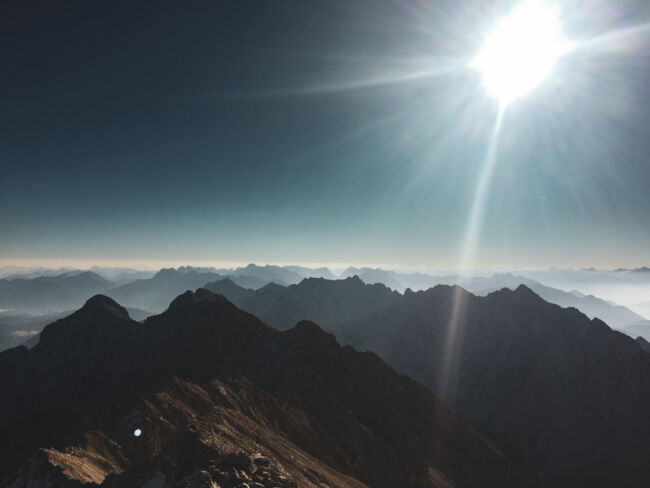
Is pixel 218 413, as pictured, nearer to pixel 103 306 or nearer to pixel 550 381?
pixel 103 306

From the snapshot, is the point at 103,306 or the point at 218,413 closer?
the point at 218,413

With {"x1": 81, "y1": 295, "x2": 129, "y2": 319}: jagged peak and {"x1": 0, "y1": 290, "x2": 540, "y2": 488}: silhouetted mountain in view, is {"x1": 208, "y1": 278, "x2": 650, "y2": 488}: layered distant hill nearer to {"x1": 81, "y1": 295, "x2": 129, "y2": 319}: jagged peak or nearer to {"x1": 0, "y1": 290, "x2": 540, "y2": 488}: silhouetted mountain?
{"x1": 0, "y1": 290, "x2": 540, "y2": 488}: silhouetted mountain

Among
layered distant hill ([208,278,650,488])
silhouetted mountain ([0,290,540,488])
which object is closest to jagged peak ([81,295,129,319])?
silhouetted mountain ([0,290,540,488])

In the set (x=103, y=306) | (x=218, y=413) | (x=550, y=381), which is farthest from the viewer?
(x=103, y=306)

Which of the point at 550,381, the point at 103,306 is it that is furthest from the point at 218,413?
the point at 550,381

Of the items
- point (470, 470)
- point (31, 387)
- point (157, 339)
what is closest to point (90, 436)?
point (470, 470)

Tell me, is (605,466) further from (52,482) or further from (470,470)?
(52,482)
